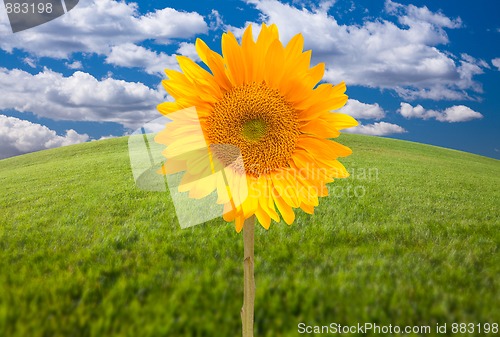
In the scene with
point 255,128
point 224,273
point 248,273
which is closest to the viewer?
point 248,273

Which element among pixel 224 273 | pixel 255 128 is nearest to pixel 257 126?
pixel 255 128

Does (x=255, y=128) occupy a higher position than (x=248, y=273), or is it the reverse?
(x=255, y=128)

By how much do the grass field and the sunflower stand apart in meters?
1.97

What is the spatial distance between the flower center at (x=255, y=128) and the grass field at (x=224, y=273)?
6.50 feet

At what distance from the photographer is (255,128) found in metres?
1.75

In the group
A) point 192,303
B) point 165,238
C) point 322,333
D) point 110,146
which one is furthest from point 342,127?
point 110,146

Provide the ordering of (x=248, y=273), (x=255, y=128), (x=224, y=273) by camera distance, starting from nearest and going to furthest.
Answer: (x=248, y=273) < (x=255, y=128) < (x=224, y=273)

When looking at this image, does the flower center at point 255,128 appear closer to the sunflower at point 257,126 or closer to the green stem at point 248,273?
the sunflower at point 257,126

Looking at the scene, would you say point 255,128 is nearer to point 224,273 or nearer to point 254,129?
point 254,129

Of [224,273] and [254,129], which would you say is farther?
[224,273]

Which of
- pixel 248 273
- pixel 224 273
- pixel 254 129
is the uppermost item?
pixel 254 129

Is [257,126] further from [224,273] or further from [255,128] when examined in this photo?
[224,273]

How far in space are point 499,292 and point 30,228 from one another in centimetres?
647

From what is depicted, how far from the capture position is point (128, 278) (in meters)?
4.19
